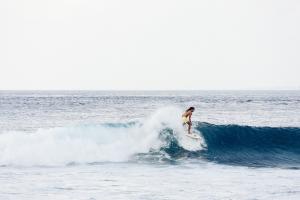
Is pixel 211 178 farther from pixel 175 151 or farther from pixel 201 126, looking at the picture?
pixel 201 126

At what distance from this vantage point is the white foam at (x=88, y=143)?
64.1 feet

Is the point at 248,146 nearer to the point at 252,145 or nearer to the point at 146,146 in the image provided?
the point at 252,145

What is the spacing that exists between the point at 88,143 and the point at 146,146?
8.21 ft

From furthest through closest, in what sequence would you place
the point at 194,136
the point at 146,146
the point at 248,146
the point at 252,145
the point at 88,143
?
1. the point at 252,145
2. the point at 248,146
3. the point at 194,136
4. the point at 146,146
5. the point at 88,143

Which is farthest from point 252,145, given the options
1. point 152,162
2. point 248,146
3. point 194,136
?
point 152,162

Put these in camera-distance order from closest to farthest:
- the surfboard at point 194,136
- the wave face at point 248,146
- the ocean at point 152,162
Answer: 1. the ocean at point 152,162
2. the wave face at point 248,146
3. the surfboard at point 194,136

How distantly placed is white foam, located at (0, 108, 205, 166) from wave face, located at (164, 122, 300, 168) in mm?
1162

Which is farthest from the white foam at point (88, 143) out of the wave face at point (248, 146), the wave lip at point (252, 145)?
the wave lip at point (252, 145)

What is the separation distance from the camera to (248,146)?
1003 inches

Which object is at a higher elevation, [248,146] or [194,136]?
[194,136]

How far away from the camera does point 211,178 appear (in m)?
15.7

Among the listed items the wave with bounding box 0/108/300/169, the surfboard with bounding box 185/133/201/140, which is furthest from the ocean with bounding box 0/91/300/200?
the surfboard with bounding box 185/133/201/140

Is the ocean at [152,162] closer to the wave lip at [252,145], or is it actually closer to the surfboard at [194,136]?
the wave lip at [252,145]

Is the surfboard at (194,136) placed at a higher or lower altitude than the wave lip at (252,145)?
higher
